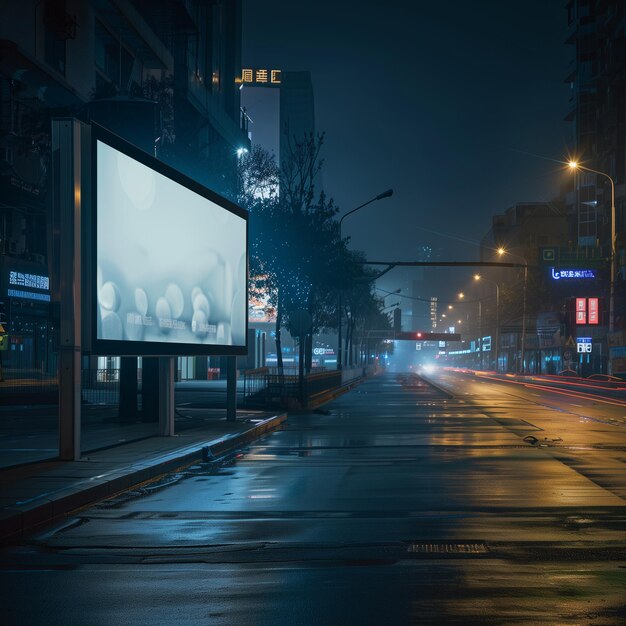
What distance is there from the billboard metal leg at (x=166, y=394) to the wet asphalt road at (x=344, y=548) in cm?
343

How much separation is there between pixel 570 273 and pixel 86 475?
5518 cm

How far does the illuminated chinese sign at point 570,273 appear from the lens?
62.7 meters

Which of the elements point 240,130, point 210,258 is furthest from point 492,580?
point 240,130

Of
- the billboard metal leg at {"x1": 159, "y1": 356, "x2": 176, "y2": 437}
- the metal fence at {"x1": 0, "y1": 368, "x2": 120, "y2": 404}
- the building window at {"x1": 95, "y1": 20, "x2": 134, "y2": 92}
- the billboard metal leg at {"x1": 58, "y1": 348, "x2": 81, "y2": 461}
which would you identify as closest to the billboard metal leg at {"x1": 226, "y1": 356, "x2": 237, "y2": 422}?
the billboard metal leg at {"x1": 159, "y1": 356, "x2": 176, "y2": 437}

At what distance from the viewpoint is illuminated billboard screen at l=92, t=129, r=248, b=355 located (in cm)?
1582

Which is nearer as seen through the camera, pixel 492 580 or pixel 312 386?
pixel 492 580

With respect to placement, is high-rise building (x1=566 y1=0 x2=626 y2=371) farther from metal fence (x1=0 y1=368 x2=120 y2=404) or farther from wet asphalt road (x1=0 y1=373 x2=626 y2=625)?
wet asphalt road (x1=0 y1=373 x2=626 y2=625)

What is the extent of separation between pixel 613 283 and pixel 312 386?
95.7 ft

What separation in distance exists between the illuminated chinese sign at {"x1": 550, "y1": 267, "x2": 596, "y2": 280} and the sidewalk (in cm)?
4438

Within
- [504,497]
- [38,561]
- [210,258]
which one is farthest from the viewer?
[210,258]

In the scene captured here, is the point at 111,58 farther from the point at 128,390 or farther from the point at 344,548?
the point at 344,548

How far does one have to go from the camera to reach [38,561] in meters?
8.57

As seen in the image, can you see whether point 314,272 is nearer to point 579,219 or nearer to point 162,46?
point 162,46

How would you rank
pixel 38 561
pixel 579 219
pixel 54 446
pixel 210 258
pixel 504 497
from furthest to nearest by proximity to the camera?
pixel 579 219, pixel 210 258, pixel 54 446, pixel 504 497, pixel 38 561
